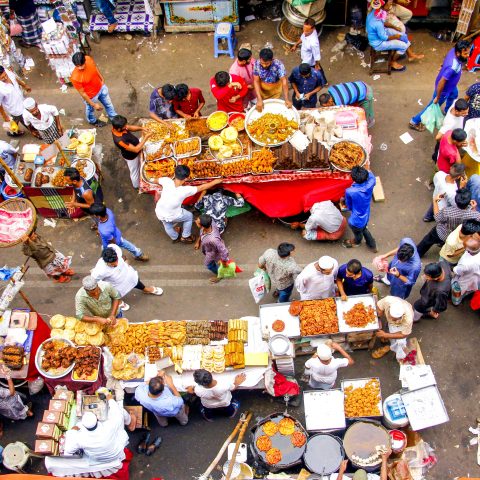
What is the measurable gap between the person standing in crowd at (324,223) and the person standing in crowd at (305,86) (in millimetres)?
2248

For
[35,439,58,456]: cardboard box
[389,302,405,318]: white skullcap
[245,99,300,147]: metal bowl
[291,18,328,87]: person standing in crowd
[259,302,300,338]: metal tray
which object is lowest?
[35,439,58,456]: cardboard box

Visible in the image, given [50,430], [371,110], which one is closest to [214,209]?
[371,110]

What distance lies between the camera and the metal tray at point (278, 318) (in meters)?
7.74

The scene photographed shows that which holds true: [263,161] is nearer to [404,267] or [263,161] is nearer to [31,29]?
[404,267]

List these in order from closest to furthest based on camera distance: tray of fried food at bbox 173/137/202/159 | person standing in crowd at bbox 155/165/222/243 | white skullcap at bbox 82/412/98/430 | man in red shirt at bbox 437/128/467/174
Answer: white skullcap at bbox 82/412/98/430, man in red shirt at bbox 437/128/467/174, person standing in crowd at bbox 155/165/222/243, tray of fried food at bbox 173/137/202/159

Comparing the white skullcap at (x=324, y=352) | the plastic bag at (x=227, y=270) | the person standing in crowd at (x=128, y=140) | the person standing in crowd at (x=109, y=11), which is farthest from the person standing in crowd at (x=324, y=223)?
the person standing in crowd at (x=109, y=11)

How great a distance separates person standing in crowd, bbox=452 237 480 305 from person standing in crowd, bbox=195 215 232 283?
333 centimetres

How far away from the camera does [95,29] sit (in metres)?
12.2

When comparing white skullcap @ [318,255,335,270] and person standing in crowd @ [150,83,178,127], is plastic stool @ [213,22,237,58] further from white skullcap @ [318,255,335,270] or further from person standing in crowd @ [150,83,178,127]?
white skullcap @ [318,255,335,270]

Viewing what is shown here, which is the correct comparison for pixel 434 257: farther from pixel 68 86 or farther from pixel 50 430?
pixel 68 86

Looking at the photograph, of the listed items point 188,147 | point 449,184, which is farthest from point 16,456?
point 449,184

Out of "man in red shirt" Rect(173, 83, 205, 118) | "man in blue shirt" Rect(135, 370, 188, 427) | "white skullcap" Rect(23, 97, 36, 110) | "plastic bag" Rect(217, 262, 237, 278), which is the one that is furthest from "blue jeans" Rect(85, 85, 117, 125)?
"man in blue shirt" Rect(135, 370, 188, 427)

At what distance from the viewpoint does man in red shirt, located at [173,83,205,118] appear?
30.9 ft

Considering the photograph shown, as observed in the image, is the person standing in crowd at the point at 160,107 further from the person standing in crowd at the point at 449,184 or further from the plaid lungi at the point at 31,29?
the person standing in crowd at the point at 449,184
